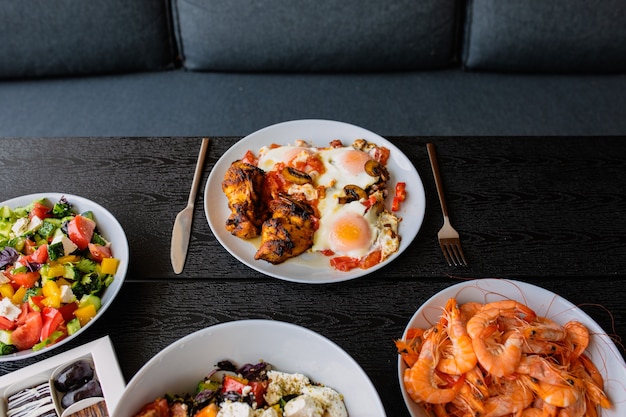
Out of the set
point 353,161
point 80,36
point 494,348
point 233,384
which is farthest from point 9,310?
point 80,36

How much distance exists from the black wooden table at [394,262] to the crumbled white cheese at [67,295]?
112 mm

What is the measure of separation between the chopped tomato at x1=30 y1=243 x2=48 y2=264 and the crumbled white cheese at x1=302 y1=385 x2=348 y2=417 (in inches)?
34.9

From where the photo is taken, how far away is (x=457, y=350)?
1.27 metres

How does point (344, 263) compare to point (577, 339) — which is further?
point (344, 263)

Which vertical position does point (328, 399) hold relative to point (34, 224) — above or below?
below

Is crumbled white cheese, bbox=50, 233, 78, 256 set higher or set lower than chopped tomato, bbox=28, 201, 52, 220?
lower

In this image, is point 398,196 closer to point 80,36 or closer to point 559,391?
point 559,391

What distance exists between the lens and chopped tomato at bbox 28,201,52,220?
65.1 inches

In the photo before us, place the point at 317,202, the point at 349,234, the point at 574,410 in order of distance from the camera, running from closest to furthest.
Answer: the point at 574,410 → the point at 349,234 → the point at 317,202

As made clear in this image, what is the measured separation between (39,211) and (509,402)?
149cm

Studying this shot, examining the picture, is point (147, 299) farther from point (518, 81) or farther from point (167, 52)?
point (518, 81)

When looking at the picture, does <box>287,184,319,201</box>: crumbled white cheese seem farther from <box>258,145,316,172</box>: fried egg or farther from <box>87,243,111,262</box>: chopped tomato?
<box>87,243,111,262</box>: chopped tomato

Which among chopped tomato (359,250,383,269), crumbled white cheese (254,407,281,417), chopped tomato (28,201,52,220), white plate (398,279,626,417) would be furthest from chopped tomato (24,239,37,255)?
white plate (398,279,626,417)

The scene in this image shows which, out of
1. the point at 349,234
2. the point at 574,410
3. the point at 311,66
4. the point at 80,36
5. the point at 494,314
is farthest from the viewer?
the point at 311,66
